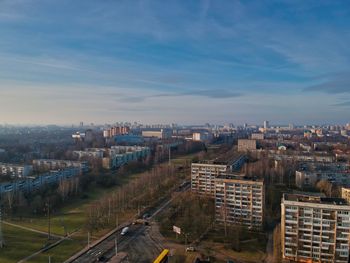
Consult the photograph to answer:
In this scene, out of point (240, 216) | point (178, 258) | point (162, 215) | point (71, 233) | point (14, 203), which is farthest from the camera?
point (14, 203)

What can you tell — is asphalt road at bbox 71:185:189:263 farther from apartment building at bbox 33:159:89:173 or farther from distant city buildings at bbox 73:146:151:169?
distant city buildings at bbox 73:146:151:169

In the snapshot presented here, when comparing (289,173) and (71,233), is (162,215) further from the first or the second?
(289,173)

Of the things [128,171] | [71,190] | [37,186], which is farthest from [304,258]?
[128,171]

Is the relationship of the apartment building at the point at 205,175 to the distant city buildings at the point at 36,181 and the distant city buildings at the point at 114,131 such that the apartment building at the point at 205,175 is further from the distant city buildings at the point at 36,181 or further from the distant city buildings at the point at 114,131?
the distant city buildings at the point at 114,131

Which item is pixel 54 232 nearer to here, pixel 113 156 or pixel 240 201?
pixel 240 201

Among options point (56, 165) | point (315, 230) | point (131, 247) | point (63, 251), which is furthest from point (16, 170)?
point (315, 230)
